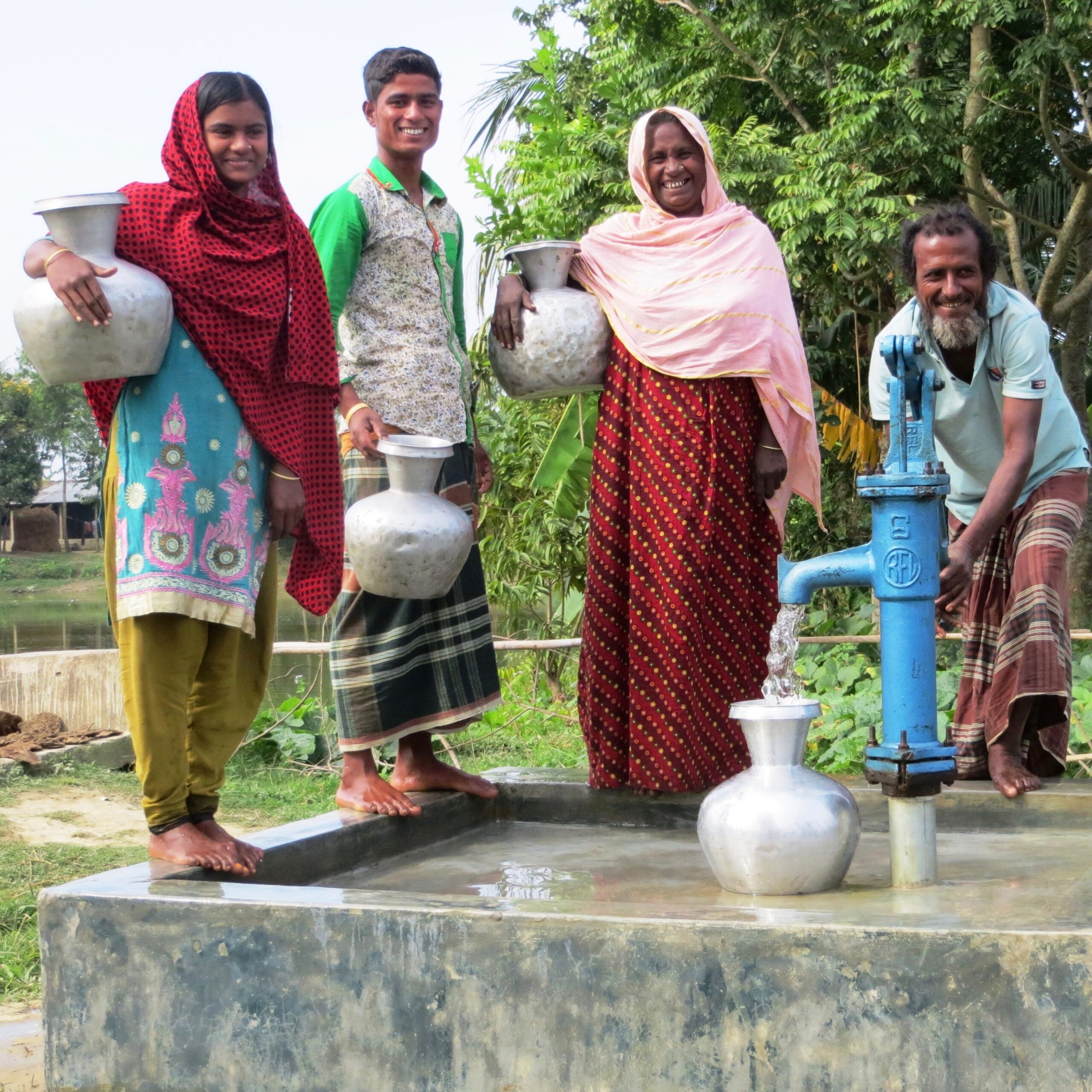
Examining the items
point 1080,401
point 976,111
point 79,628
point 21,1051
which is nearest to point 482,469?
point 21,1051

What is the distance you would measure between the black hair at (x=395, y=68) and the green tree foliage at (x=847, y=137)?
13.7ft

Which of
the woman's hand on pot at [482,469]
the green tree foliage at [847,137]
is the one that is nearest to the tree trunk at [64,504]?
the green tree foliage at [847,137]

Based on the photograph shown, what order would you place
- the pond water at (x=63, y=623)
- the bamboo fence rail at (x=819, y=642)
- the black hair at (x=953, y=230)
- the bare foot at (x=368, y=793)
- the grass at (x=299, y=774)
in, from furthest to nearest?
1. the pond water at (x=63, y=623)
2. the bamboo fence rail at (x=819, y=642)
3. the grass at (x=299, y=774)
4. the black hair at (x=953, y=230)
5. the bare foot at (x=368, y=793)

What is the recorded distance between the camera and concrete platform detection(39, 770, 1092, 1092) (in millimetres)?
2100

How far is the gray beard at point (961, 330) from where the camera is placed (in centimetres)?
353

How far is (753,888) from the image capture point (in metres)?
2.60

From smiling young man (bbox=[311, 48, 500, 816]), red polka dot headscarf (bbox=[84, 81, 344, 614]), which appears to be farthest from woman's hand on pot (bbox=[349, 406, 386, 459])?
red polka dot headscarf (bbox=[84, 81, 344, 614])

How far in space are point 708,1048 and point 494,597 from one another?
22.9ft

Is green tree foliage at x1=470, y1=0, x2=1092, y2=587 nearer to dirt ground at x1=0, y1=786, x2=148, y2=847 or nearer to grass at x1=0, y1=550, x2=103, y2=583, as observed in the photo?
dirt ground at x1=0, y1=786, x2=148, y2=847

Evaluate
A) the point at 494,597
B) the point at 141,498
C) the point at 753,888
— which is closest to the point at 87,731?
the point at 494,597

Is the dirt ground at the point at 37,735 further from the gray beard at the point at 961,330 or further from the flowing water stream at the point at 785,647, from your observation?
the gray beard at the point at 961,330

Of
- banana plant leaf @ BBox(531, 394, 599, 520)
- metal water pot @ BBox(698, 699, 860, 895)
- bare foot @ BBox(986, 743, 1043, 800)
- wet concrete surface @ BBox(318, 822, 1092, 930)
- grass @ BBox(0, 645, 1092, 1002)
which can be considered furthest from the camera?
banana plant leaf @ BBox(531, 394, 599, 520)

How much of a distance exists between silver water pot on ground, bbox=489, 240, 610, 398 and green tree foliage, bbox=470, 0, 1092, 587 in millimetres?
4083

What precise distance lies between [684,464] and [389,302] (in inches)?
34.0
